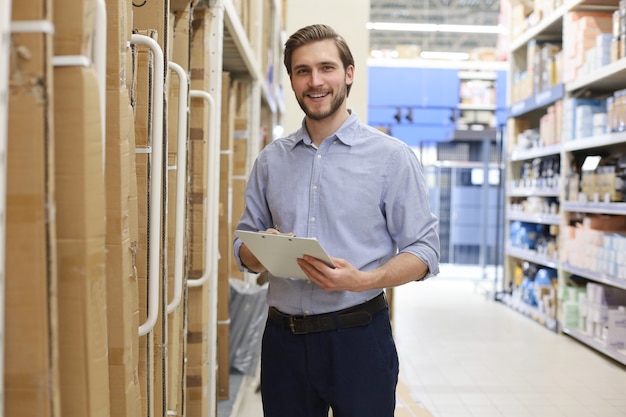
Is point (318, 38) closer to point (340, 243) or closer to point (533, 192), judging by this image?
point (340, 243)

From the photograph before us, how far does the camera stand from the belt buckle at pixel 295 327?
1.95 metres

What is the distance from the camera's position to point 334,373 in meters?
1.90

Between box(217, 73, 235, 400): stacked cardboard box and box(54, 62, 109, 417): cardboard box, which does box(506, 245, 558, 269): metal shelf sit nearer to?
box(217, 73, 235, 400): stacked cardboard box

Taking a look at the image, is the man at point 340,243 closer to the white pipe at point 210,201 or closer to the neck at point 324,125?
the neck at point 324,125

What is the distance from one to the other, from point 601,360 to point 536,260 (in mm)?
2069

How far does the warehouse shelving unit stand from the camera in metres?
5.86

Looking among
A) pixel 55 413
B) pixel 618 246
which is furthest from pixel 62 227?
pixel 618 246

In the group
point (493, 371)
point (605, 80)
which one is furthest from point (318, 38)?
point (605, 80)

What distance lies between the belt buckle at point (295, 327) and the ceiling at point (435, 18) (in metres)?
17.0

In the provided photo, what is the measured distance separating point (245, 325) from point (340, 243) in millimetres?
2667

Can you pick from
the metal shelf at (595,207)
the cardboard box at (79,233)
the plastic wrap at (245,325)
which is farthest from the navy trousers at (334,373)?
the metal shelf at (595,207)

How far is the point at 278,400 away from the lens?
6.47 ft

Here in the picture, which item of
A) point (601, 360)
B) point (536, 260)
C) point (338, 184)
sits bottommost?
point (601, 360)

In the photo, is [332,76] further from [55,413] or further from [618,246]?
[618,246]
